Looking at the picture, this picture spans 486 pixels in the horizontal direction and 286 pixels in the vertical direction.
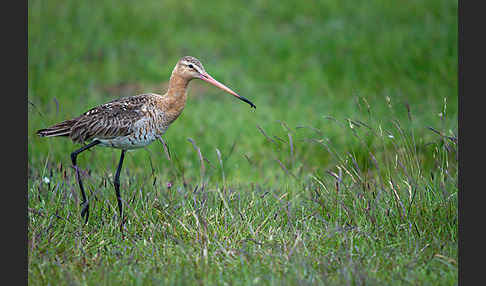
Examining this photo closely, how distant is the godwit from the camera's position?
5.20 meters

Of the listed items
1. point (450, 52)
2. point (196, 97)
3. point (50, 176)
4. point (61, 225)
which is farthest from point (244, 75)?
point (61, 225)

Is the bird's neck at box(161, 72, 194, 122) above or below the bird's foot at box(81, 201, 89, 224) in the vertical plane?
above

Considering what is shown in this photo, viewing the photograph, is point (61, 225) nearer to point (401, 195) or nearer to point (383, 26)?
point (401, 195)

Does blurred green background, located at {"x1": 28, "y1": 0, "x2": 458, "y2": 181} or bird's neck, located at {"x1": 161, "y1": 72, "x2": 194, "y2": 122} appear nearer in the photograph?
bird's neck, located at {"x1": 161, "y1": 72, "x2": 194, "y2": 122}

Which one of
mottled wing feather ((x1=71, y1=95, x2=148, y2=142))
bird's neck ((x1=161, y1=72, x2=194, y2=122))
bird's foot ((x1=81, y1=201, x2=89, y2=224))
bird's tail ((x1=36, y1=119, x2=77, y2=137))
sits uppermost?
bird's neck ((x1=161, y1=72, x2=194, y2=122))

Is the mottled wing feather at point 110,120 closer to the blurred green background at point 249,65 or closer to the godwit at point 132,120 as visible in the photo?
the godwit at point 132,120

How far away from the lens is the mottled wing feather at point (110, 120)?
520 centimetres

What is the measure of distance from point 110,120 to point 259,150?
2833 millimetres

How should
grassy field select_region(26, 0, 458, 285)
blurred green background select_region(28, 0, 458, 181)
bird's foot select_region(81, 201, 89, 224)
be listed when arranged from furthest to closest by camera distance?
1. blurred green background select_region(28, 0, 458, 181)
2. bird's foot select_region(81, 201, 89, 224)
3. grassy field select_region(26, 0, 458, 285)

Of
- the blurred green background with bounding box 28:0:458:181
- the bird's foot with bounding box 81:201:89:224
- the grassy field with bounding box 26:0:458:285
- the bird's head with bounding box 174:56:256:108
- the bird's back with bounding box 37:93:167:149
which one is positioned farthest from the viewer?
the blurred green background with bounding box 28:0:458:181

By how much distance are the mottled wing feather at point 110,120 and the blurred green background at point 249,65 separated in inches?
47.0

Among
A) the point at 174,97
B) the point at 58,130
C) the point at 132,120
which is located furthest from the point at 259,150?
the point at 58,130

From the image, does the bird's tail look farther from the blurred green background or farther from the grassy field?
the blurred green background

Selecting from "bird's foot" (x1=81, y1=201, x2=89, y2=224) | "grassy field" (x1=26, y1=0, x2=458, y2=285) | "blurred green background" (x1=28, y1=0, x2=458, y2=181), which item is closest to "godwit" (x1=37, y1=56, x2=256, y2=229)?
"bird's foot" (x1=81, y1=201, x2=89, y2=224)
